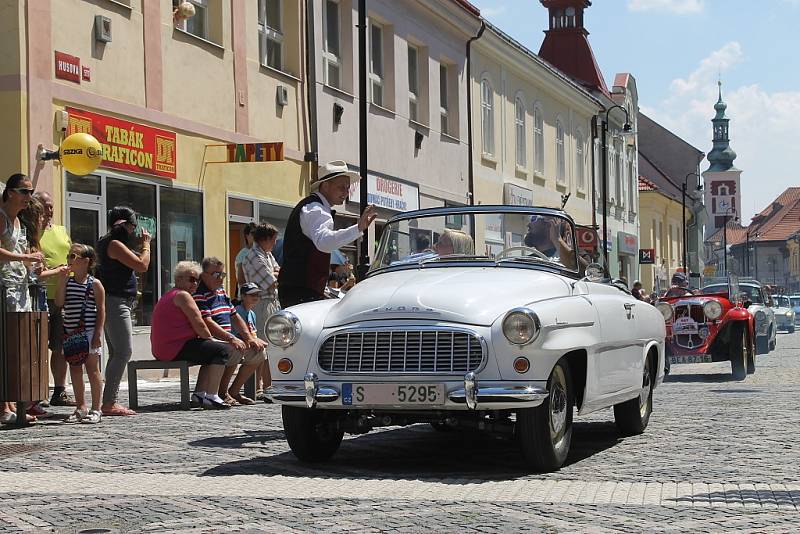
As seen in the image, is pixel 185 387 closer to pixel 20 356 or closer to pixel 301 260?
pixel 20 356

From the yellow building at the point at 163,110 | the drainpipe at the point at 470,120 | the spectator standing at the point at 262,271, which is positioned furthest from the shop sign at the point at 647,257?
the spectator standing at the point at 262,271

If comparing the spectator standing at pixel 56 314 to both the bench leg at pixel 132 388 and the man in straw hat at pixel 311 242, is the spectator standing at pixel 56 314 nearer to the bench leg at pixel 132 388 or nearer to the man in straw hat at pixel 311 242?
the bench leg at pixel 132 388

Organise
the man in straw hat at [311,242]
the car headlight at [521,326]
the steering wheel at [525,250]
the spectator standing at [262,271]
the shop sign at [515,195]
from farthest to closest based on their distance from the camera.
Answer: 1. the shop sign at [515,195]
2. the spectator standing at [262,271]
3. the man in straw hat at [311,242]
4. the steering wheel at [525,250]
5. the car headlight at [521,326]

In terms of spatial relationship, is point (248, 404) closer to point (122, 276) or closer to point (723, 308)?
point (122, 276)

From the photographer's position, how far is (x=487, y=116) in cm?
3619

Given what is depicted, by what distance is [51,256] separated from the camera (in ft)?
42.4

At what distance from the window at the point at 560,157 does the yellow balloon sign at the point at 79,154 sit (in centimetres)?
2941

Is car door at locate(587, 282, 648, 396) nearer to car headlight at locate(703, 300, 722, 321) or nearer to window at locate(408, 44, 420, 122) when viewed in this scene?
car headlight at locate(703, 300, 722, 321)

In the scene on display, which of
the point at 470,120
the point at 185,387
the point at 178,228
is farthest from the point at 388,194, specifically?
the point at 185,387

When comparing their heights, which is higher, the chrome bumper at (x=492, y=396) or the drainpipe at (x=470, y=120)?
the drainpipe at (x=470, y=120)

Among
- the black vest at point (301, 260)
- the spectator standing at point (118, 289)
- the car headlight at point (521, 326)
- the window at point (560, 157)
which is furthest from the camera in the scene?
the window at point (560, 157)

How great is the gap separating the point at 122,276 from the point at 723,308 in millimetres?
10540

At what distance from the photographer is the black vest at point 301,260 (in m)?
10.1

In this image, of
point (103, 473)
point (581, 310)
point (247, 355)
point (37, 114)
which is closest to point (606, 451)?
point (581, 310)
